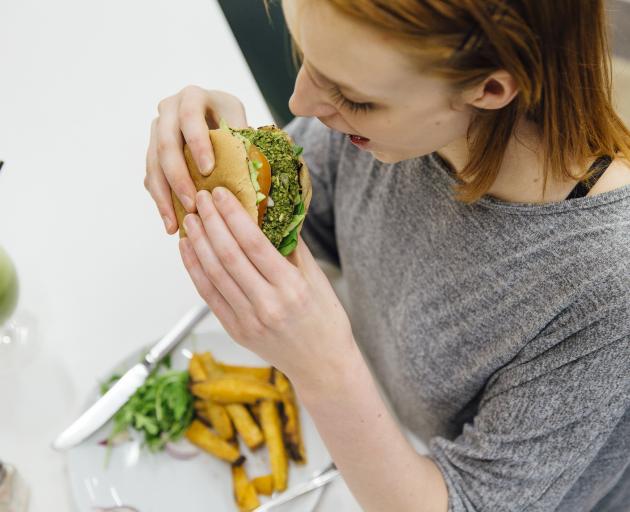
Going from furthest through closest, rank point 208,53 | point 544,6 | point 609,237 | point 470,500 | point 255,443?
point 208,53 → point 255,443 → point 470,500 → point 609,237 → point 544,6

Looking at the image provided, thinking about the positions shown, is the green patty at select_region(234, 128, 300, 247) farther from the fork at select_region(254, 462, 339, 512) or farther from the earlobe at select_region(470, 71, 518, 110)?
the fork at select_region(254, 462, 339, 512)

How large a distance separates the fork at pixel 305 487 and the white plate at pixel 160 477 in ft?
0.04

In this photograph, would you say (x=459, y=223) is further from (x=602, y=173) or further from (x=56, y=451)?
(x=56, y=451)

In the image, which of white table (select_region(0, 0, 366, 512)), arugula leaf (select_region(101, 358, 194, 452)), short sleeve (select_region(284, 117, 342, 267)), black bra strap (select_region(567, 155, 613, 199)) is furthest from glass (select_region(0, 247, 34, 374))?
black bra strap (select_region(567, 155, 613, 199))

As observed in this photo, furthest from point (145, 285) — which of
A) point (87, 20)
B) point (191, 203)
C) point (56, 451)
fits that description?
point (87, 20)

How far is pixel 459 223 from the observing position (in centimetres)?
90

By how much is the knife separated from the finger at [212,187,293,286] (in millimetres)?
452

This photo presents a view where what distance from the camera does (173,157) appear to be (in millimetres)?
837

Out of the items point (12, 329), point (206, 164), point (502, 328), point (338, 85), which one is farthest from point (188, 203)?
point (12, 329)

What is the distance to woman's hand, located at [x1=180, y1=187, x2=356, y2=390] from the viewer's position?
70cm

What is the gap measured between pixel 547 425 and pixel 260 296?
17.2 inches

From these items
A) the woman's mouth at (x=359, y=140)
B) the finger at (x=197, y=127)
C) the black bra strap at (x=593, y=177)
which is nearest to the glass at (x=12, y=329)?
the finger at (x=197, y=127)

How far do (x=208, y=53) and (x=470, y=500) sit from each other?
118cm

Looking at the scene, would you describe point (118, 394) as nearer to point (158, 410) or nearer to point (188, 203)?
point (158, 410)
